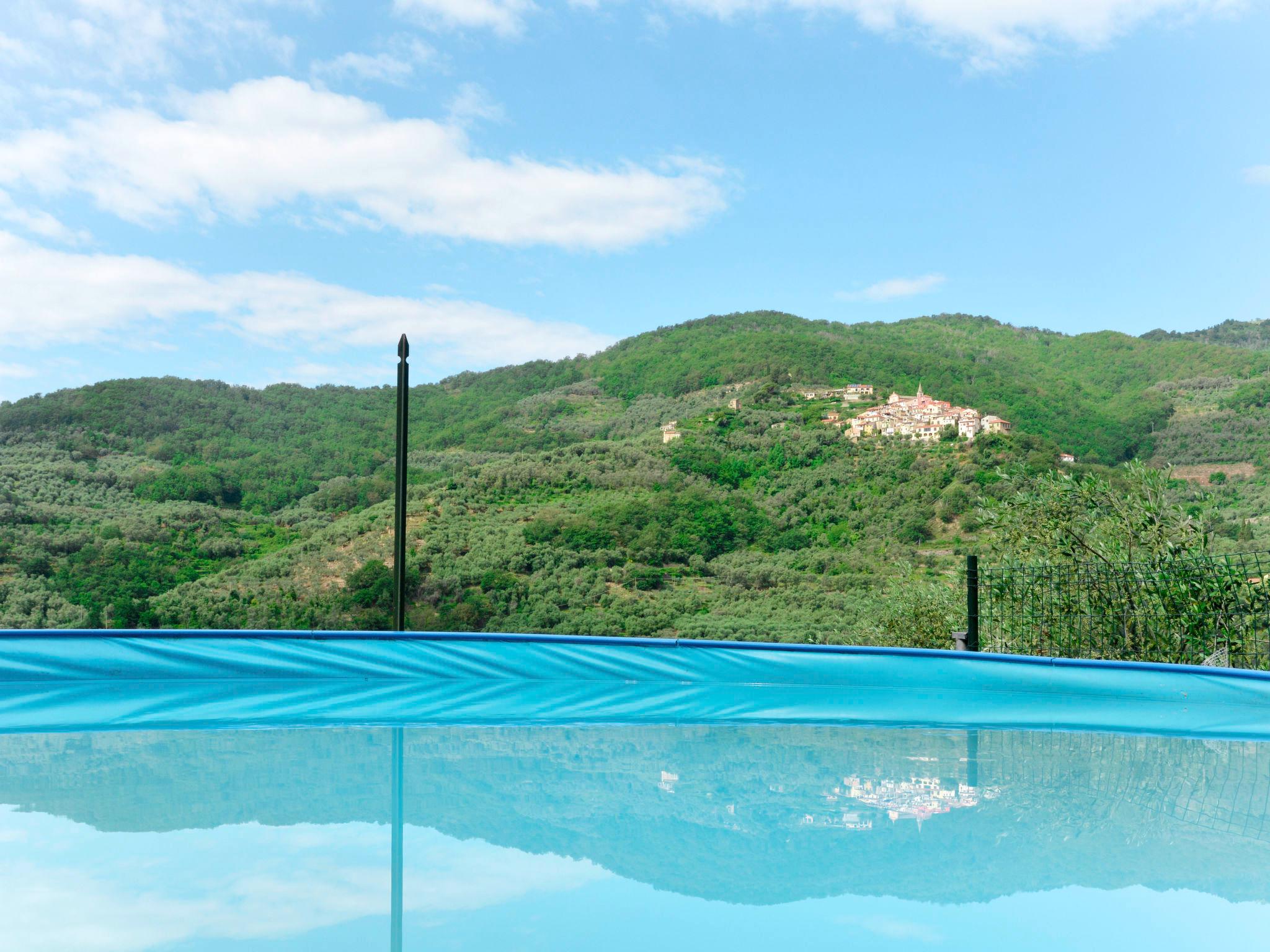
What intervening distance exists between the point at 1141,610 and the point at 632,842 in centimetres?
445

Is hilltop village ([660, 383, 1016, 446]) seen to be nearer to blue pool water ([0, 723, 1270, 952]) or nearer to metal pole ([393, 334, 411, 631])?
metal pole ([393, 334, 411, 631])

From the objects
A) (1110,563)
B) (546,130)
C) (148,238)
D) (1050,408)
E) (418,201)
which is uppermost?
(546,130)

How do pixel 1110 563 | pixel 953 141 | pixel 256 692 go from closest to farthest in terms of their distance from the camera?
pixel 256 692
pixel 1110 563
pixel 953 141

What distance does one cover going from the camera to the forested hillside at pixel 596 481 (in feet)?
47.0

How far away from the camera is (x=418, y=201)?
1908 cm

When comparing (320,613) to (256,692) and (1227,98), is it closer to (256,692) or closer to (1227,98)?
(256,692)

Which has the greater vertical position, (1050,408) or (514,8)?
(514,8)

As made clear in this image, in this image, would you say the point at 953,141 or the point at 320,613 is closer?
the point at 320,613

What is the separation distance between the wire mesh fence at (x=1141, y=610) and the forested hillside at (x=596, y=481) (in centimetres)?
674

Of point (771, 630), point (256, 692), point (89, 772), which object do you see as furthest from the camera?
point (771, 630)

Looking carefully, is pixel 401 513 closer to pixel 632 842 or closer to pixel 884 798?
pixel 632 842

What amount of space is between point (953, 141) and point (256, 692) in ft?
52.9

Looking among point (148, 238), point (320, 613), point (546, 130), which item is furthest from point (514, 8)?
point (320, 613)

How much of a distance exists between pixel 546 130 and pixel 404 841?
18.0 metres
